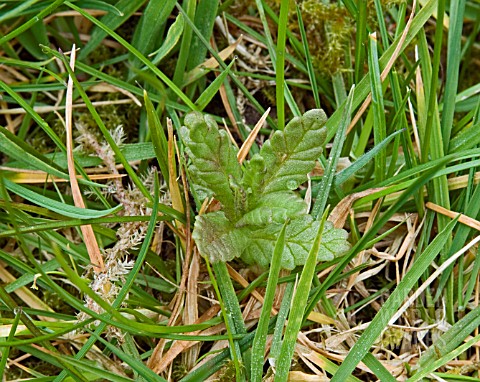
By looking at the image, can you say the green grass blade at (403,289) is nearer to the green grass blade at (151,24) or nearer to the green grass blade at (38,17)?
the green grass blade at (151,24)

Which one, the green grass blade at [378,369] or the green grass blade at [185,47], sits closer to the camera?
the green grass blade at [378,369]

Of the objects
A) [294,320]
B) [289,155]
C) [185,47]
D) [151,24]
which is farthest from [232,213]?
[151,24]

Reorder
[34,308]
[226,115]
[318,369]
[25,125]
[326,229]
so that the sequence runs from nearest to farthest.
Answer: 1. [326,229]
2. [318,369]
3. [34,308]
4. [25,125]
5. [226,115]

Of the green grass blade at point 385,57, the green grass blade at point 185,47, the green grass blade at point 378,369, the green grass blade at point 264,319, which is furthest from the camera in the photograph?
the green grass blade at point 185,47

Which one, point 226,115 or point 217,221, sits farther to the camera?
point 226,115

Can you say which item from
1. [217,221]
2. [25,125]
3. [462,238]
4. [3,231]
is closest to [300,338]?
[217,221]

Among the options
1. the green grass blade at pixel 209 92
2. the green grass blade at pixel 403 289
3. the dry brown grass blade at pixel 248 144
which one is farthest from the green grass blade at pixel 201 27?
the green grass blade at pixel 403 289

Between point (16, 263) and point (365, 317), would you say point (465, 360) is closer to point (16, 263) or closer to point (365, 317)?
point (365, 317)

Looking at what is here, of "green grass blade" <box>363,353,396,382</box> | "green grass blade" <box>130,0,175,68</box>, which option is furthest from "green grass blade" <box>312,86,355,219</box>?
"green grass blade" <box>130,0,175,68</box>
